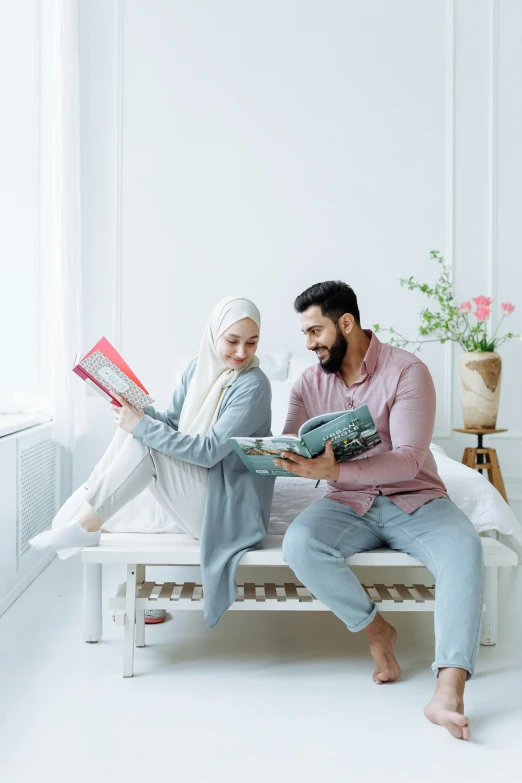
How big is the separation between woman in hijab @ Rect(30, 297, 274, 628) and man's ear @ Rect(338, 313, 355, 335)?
0.89 ft

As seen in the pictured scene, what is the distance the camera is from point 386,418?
202 cm

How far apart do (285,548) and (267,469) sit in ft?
0.69

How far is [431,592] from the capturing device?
80.0 inches

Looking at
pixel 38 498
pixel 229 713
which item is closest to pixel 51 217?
pixel 38 498

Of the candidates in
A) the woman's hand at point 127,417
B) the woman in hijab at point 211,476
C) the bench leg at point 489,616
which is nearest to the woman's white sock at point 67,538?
the woman in hijab at point 211,476

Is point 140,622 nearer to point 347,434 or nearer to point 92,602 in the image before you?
point 92,602

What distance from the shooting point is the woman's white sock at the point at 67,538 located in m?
1.99

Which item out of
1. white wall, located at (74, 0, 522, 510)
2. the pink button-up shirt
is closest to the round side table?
white wall, located at (74, 0, 522, 510)

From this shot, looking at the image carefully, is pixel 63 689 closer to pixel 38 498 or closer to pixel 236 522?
pixel 236 522

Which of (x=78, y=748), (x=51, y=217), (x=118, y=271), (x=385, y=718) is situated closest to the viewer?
(x=78, y=748)

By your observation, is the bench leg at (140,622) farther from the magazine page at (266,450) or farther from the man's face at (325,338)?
the man's face at (325,338)

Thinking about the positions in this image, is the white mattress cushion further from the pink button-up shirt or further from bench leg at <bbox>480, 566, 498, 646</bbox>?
the pink button-up shirt

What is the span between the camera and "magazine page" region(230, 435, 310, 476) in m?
1.78

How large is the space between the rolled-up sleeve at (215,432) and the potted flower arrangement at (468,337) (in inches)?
76.2
